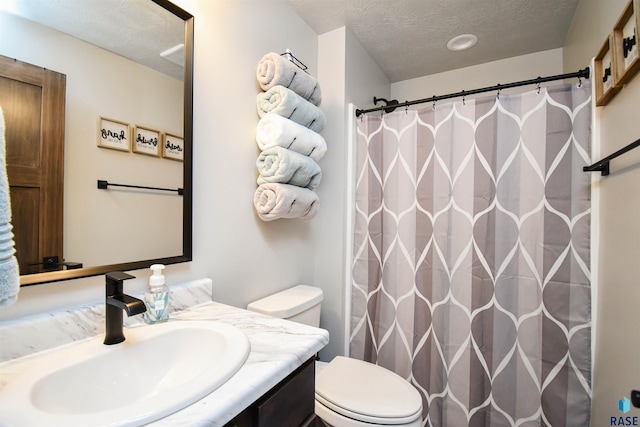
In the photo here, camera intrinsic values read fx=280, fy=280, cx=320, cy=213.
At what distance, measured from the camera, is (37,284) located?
26.6 inches

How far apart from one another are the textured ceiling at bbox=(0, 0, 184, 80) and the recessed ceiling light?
1658mm

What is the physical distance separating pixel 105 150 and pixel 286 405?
0.84 meters

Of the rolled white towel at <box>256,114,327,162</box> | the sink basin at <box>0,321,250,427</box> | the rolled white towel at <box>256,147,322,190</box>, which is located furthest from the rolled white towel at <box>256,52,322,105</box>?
the sink basin at <box>0,321,250,427</box>

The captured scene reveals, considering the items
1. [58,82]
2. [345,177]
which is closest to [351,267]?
[345,177]

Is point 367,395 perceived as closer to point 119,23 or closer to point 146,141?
point 146,141

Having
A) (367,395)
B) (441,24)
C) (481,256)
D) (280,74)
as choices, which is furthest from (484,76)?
(367,395)

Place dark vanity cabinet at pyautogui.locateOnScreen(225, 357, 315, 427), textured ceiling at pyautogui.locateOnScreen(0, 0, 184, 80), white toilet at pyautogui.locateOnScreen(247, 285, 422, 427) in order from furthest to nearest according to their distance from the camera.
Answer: white toilet at pyautogui.locateOnScreen(247, 285, 422, 427), textured ceiling at pyautogui.locateOnScreen(0, 0, 184, 80), dark vanity cabinet at pyautogui.locateOnScreen(225, 357, 315, 427)

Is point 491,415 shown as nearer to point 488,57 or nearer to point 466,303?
point 466,303

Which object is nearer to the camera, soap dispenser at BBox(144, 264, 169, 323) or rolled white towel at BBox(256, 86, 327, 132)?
soap dispenser at BBox(144, 264, 169, 323)

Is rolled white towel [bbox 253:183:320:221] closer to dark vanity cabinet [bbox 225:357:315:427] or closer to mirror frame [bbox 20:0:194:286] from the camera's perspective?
mirror frame [bbox 20:0:194:286]

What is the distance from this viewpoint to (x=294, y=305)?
4.19 feet

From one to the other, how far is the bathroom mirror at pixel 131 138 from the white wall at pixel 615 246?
1452mm

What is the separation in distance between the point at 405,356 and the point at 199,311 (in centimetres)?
119

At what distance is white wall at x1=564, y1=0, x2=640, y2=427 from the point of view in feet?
2.84
